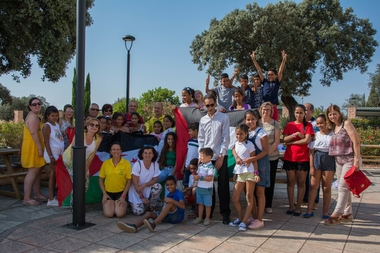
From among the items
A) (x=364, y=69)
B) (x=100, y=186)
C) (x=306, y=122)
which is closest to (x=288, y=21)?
(x=364, y=69)

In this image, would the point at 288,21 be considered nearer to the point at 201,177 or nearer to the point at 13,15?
the point at 13,15

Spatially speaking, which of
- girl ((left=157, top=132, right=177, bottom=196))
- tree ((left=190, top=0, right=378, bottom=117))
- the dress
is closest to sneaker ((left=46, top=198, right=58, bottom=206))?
the dress

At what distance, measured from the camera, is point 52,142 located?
20.3ft

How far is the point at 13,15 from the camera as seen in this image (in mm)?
9367

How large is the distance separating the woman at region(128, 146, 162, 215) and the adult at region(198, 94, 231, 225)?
38.6 inches

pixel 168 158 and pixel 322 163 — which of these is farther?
pixel 168 158

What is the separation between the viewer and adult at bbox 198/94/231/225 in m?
5.07

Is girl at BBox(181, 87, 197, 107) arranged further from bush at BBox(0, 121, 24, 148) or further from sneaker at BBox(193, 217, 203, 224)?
bush at BBox(0, 121, 24, 148)

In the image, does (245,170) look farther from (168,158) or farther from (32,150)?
(32,150)

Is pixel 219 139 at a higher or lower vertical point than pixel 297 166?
higher

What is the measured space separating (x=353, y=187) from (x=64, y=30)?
8790mm

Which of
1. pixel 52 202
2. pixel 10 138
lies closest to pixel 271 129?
pixel 52 202

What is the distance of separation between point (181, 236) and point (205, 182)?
34.8 inches

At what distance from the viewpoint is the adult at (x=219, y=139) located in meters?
5.07
